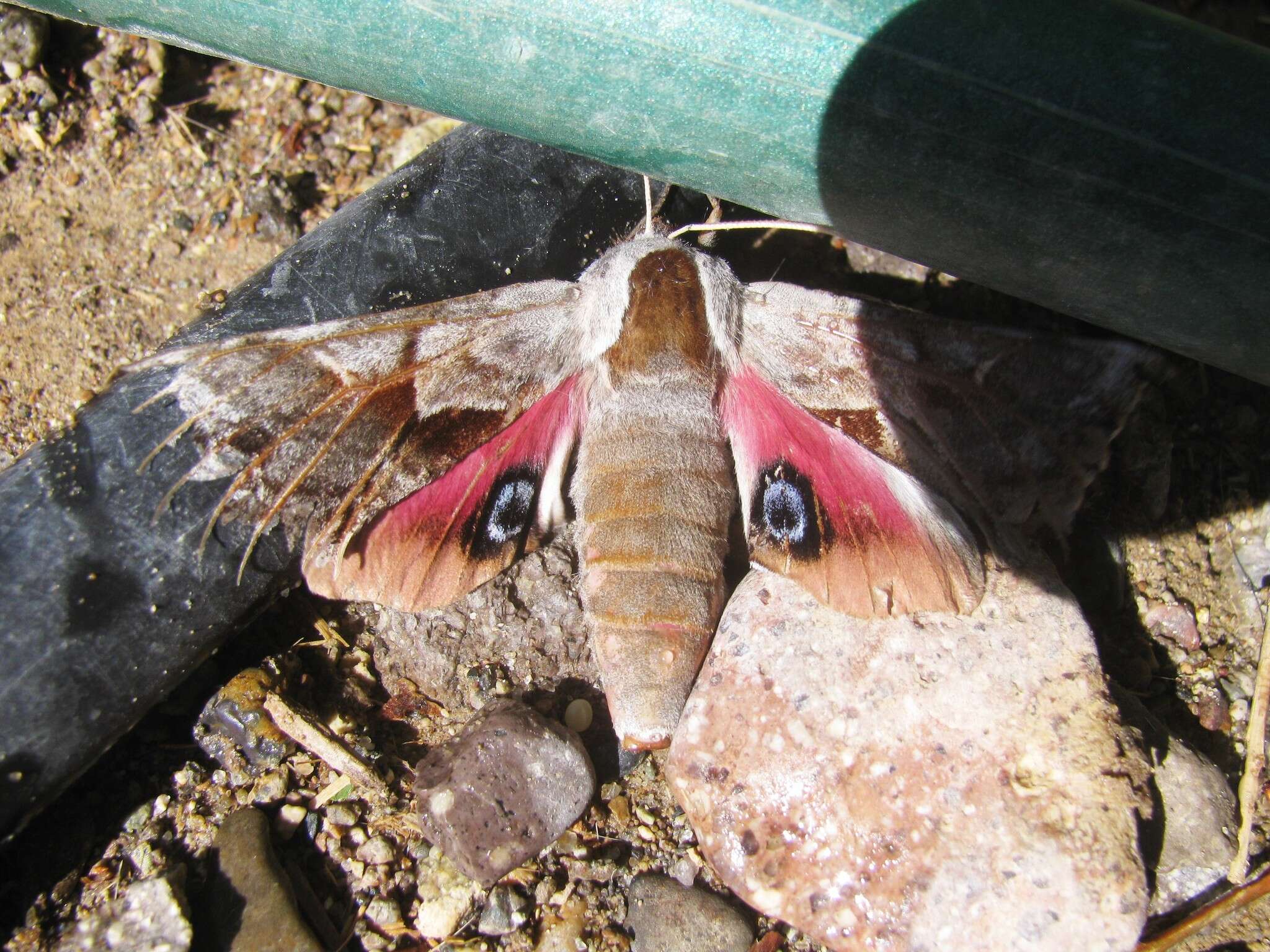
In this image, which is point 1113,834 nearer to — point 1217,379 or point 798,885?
point 798,885

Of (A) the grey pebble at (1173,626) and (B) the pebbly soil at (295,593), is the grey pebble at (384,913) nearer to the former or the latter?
(B) the pebbly soil at (295,593)

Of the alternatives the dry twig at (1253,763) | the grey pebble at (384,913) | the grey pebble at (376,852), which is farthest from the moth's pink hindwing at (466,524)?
the dry twig at (1253,763)

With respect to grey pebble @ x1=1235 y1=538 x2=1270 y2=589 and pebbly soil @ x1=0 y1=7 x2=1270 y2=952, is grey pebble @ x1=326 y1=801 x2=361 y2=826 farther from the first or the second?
grey pebble @ x1=1235 y1=538 x2=1270 y2=589

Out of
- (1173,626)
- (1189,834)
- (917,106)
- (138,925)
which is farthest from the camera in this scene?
(1173,626)

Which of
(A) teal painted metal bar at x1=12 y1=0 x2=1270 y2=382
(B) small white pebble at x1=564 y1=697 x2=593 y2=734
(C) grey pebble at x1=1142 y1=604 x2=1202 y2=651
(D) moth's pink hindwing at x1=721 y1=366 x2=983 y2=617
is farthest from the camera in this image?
(C) grey pebble at x1=1142 y1=604 x2=1202 y2=651

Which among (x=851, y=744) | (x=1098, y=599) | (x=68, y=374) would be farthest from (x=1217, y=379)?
(x=68, y=374)

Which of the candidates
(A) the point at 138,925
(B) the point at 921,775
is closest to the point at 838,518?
(B) the point at 921,775

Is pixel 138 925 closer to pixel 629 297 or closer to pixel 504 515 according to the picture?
pixel 504 515

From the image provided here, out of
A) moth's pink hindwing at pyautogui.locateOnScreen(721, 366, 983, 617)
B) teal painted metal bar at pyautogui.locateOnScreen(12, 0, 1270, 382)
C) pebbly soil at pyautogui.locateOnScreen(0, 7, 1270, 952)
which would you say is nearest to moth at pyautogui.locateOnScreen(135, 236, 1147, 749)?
moth's pink hindwing at pyautogui.locateOnScreen(721, 366, 983, 617)
